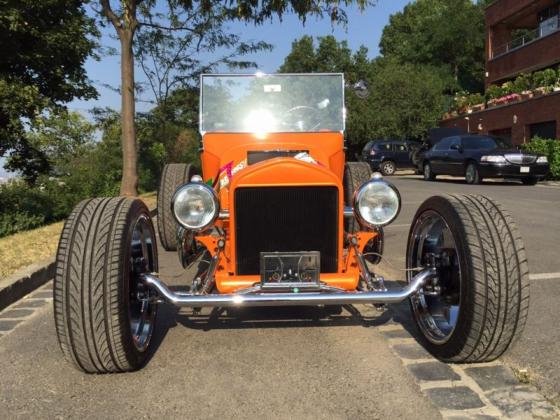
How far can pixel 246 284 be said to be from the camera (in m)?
3.82

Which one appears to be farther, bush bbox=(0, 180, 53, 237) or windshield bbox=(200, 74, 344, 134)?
bush bbox=(0, 180, 53, 237)

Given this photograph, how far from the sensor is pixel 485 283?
3225mm

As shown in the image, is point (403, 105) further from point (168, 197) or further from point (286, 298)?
point (286, 298)

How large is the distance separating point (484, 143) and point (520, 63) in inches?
488

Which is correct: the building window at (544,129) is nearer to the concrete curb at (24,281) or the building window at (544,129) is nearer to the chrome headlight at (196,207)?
the concrete curb at (24,281)

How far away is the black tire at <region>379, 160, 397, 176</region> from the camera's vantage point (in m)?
28.3

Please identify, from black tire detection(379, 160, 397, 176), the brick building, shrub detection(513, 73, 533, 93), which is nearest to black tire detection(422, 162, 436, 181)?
the brick building

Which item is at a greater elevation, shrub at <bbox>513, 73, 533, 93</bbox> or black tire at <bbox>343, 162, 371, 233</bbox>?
shrub at <bbox>513, 73, 533, 93</bbox>

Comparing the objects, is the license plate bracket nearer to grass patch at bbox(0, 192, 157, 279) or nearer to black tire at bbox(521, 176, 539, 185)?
grass patch at bbox(0, 192, 157, 279)

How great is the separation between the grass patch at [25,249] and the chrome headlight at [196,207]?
113 inches

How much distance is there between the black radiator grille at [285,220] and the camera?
3.80 metres

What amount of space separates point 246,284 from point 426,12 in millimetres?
64509

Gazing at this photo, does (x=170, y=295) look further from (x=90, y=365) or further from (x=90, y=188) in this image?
(x=90, y=188)

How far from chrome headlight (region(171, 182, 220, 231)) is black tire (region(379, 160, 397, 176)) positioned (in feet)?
82.5
